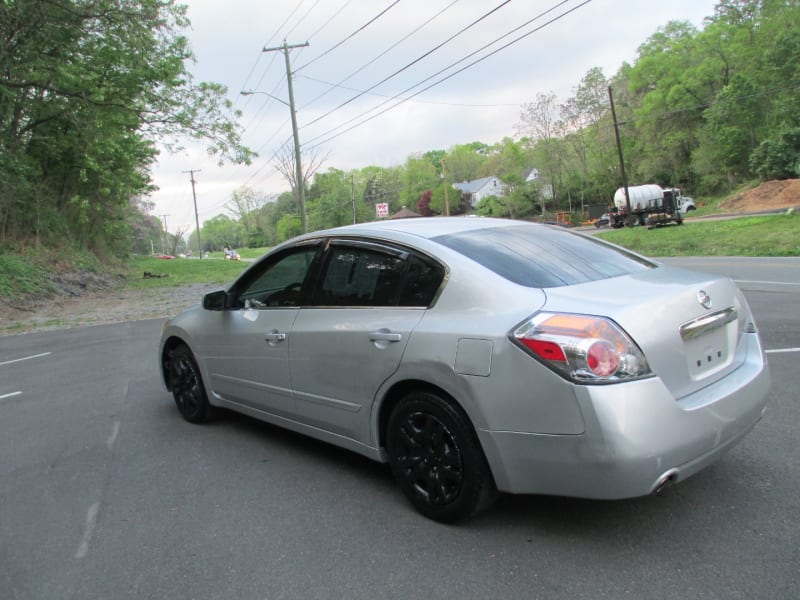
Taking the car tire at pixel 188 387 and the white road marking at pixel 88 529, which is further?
the car tire at pixel 188 387

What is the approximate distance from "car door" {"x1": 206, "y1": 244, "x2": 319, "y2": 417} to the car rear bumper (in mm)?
1747

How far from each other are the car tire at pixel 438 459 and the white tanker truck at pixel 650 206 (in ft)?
127

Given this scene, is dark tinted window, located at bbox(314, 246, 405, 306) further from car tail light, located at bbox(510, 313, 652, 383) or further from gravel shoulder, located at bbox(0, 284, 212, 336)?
gravel shoulder, located at bbox(0, 284, 212, 336)

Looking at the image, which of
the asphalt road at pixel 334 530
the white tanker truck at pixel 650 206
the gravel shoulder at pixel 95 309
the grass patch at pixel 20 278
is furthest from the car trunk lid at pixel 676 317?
the white tanker truck at pixel 650 206

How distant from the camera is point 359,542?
9.70 feet

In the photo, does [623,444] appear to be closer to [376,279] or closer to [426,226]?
[376,279]

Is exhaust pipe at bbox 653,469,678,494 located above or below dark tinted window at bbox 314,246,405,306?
below

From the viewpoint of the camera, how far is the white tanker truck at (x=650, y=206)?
1479 inches

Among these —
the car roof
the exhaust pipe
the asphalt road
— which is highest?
the car roof

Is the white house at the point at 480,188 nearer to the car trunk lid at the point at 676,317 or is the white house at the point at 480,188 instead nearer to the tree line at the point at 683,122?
the tree line at the point at 683,122

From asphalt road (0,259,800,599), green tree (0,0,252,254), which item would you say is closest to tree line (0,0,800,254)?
green tree (0,0,252,254)

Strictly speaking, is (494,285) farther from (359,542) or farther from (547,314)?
(359,542)

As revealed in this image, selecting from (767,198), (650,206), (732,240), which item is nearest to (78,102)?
(732,240)

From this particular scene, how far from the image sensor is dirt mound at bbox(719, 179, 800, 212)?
39688mm
